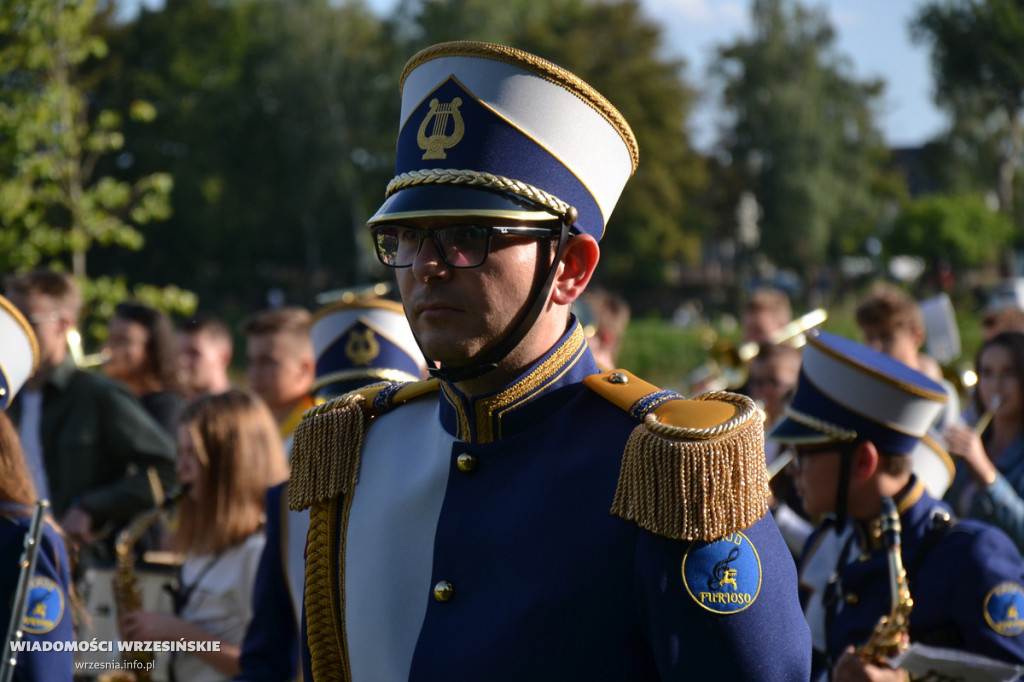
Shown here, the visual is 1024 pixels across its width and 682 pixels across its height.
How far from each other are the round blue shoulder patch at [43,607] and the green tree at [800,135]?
149ft

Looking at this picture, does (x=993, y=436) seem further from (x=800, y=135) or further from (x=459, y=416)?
(x=800, y=135)

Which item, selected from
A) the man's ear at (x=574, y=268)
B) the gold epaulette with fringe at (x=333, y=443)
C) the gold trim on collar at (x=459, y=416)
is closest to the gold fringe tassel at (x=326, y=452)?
the gold epaulette with fringe at (x=333, y=443)

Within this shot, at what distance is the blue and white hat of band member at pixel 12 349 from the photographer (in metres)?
3.43

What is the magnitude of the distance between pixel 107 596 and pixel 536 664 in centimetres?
336

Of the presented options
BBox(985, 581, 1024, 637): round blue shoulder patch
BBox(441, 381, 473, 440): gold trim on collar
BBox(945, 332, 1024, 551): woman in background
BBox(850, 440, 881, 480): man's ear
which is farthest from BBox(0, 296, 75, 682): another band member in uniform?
BBox(945, 332, 1024, 551): woman in background

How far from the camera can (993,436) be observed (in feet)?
A: 19.7

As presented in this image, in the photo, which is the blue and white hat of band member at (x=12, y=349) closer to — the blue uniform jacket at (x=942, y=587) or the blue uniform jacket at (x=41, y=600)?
the blue uniform jacket at (x=41, y=600)

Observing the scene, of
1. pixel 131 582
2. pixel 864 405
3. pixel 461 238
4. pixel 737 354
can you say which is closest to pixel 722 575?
pixel 461 238

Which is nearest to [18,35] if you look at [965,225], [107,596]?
[107,596]

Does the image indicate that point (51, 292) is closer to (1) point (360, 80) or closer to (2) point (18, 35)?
(2) point (18, 35)

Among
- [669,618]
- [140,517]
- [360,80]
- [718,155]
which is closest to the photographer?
[669,618]

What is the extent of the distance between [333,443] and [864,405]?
6.47 feet

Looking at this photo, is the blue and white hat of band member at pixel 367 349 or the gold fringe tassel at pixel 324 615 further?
the blue and white hat of band member at pixel 367 349

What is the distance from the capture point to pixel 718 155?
51.1m
